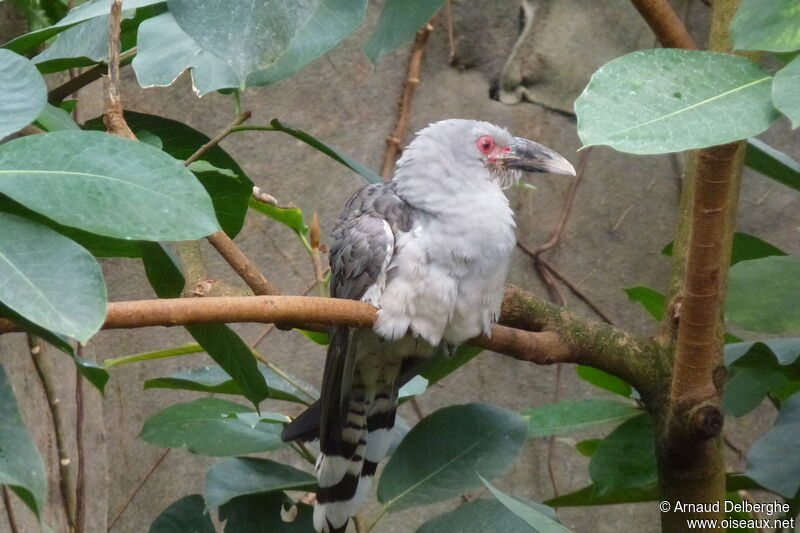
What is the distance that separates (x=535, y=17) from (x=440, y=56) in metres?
0.41

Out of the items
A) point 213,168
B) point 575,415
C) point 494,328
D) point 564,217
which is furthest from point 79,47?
point 564,217

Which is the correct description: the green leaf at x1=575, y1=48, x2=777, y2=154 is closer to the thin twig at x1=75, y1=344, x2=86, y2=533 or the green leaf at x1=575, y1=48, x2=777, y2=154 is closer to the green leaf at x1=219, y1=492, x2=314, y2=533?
the green leaf at x1=219, y1=492, x2=314, y2=533

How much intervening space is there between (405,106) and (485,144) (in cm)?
143

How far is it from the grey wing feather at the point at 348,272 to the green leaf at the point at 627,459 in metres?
0.56

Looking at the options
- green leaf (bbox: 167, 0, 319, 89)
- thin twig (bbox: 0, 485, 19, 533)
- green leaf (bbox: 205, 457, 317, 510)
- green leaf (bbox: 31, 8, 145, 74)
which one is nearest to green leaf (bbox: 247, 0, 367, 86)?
green leaf (bbox: 167, 0, 319, 89)

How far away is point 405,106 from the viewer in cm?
347

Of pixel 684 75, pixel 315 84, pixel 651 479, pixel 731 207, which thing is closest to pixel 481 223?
pixel 731 207

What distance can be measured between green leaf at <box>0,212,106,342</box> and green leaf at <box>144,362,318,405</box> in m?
0.76

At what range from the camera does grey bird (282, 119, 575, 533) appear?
1.81 m

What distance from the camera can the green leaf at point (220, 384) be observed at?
1800mm

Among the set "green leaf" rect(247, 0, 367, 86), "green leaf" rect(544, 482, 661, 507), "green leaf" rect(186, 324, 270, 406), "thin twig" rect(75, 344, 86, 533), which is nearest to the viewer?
"green leaf" rect(247, 0, 367, 86)

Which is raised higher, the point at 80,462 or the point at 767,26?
the point at 767,26

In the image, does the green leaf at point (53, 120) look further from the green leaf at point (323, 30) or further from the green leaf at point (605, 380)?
the green leaf at point (605, 380)

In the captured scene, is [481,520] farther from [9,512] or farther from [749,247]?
[9,512]
